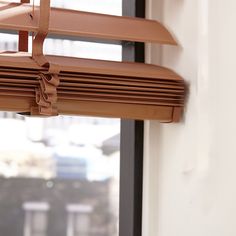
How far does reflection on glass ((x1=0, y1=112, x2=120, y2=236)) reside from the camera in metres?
1.28

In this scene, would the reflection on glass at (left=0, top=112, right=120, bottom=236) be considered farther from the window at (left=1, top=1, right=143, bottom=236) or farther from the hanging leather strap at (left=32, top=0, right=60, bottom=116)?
the hanging leather strap at (left=32, top=0, right=60, bottom=116)

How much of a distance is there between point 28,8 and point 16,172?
43 centimetres

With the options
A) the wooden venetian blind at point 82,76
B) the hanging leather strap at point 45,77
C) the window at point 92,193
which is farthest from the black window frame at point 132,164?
the hanging leather strap at point 45,77

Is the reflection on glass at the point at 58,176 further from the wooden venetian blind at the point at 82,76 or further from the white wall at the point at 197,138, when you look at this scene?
the wooden venetian blind at the point at 82,76

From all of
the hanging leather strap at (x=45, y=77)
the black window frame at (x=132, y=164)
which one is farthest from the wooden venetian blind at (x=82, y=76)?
the black window frame at (x=132, y=164)

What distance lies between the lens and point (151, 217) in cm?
127

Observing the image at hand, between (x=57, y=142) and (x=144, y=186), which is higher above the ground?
(x=57, y=142)

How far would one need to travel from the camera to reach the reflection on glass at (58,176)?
4.20 ft

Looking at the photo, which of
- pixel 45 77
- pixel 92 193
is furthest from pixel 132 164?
pixel 45 77

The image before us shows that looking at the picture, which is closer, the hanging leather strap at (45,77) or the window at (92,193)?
the hanging leather strap at (45,77)

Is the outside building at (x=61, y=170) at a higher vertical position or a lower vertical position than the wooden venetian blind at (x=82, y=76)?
lower

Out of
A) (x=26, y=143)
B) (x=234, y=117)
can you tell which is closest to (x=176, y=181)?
(x=234, y=117)

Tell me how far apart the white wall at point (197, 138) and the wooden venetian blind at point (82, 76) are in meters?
0.06

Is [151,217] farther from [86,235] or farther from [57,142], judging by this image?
[57,142]
